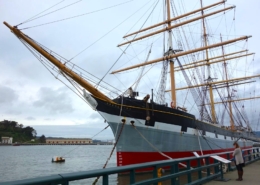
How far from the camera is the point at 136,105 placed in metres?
14.4

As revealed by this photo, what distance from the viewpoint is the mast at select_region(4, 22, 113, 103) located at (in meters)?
12.6

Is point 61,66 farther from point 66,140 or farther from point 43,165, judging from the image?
point 66,140

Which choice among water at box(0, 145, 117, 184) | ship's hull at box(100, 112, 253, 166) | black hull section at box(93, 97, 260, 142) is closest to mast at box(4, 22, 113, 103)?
black hull section at box(93, 97, 260, 142)

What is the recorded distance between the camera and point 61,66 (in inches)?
525

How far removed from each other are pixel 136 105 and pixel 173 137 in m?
3.38

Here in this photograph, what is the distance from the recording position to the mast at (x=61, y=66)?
1258 cm

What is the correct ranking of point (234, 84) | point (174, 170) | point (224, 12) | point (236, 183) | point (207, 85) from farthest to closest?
point (234, 84)
point (207, 85)
point (224, 12)
point (236, 183)
point (174, 170)

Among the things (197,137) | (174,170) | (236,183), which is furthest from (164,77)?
(174,170)

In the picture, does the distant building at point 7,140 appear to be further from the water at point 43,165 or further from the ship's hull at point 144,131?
the ship's hull at point 144,131

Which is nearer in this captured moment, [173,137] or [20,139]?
[173,137]

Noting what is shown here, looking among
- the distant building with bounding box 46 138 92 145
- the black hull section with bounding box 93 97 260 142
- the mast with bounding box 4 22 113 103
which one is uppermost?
the mast with bounding box 4 22 113 103

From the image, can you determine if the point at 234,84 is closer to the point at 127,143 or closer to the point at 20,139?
the point at 127,143

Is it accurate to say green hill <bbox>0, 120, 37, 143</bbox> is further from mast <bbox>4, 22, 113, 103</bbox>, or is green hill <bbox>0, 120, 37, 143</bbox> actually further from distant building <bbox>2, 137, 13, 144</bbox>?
mast <bbox>4, 22, 113, 103</bbox>

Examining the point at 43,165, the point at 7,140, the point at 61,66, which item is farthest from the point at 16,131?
the point at 61,66
